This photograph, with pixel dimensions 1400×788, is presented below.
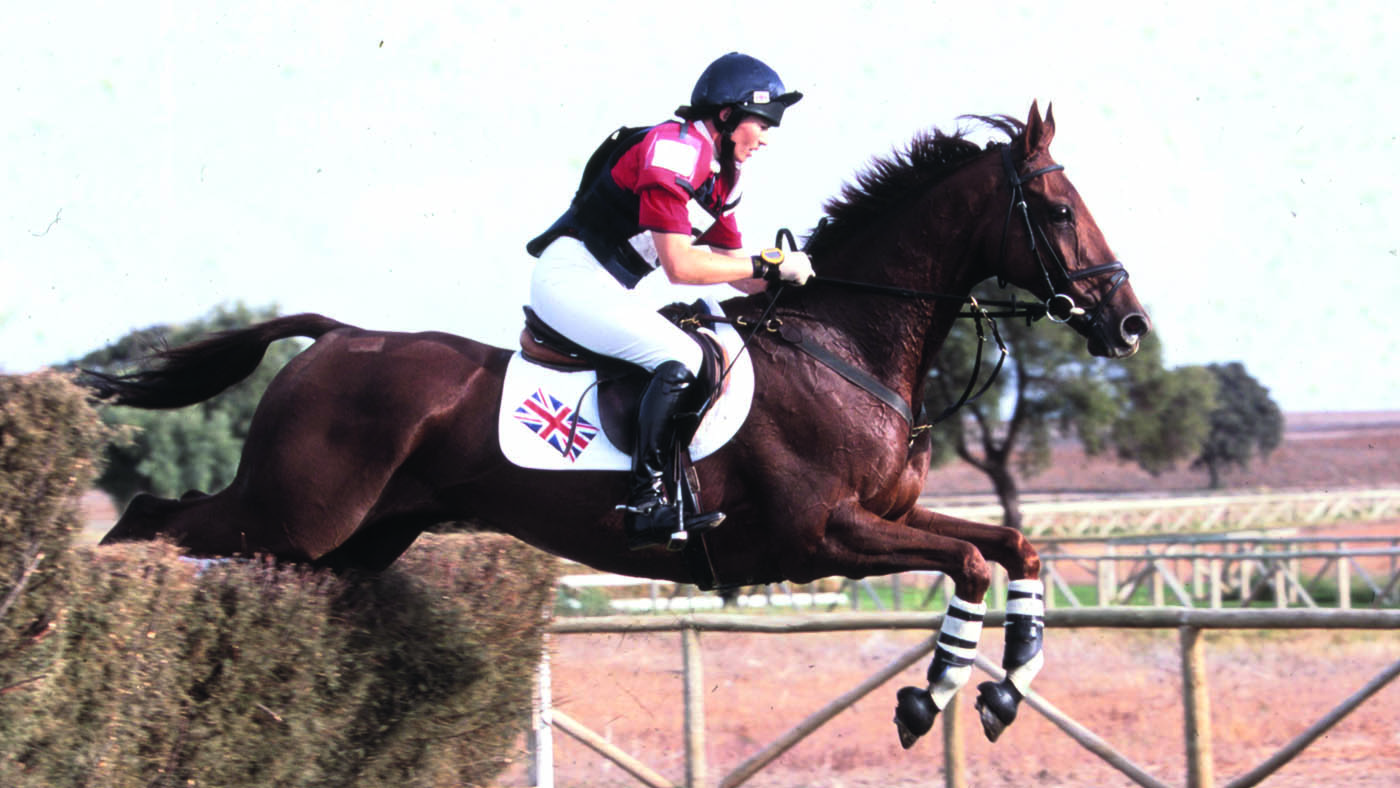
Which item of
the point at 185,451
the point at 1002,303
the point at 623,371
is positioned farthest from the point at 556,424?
the point at 185,451

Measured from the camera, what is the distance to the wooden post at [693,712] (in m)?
7.69

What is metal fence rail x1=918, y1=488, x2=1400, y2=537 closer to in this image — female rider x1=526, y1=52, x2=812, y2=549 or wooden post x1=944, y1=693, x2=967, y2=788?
wooden post x1=944, y1=693, x2=967, y2=788

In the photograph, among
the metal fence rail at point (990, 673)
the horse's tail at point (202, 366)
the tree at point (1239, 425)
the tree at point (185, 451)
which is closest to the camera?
the horse's tail at point (202, 366)

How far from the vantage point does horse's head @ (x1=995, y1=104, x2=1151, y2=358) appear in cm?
495

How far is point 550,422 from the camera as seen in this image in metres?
5.05

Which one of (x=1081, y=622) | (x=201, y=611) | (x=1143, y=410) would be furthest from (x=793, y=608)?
(x=1143, y=410)

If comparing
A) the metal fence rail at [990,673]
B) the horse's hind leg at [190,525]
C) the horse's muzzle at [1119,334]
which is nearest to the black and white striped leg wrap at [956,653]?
the horse's muzzle at [1119,334]

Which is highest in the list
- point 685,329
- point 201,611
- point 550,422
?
point 685,329

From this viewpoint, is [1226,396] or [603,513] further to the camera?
[1226,396]

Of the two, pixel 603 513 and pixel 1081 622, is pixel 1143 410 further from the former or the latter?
pixel 603 513

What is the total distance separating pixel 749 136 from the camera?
5.14m

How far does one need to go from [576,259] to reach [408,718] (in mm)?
1851

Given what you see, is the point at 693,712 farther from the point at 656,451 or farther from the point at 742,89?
the point at 742,89

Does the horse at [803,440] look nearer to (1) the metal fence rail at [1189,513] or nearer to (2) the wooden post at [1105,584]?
(2) the wooden post at [1105,584]
